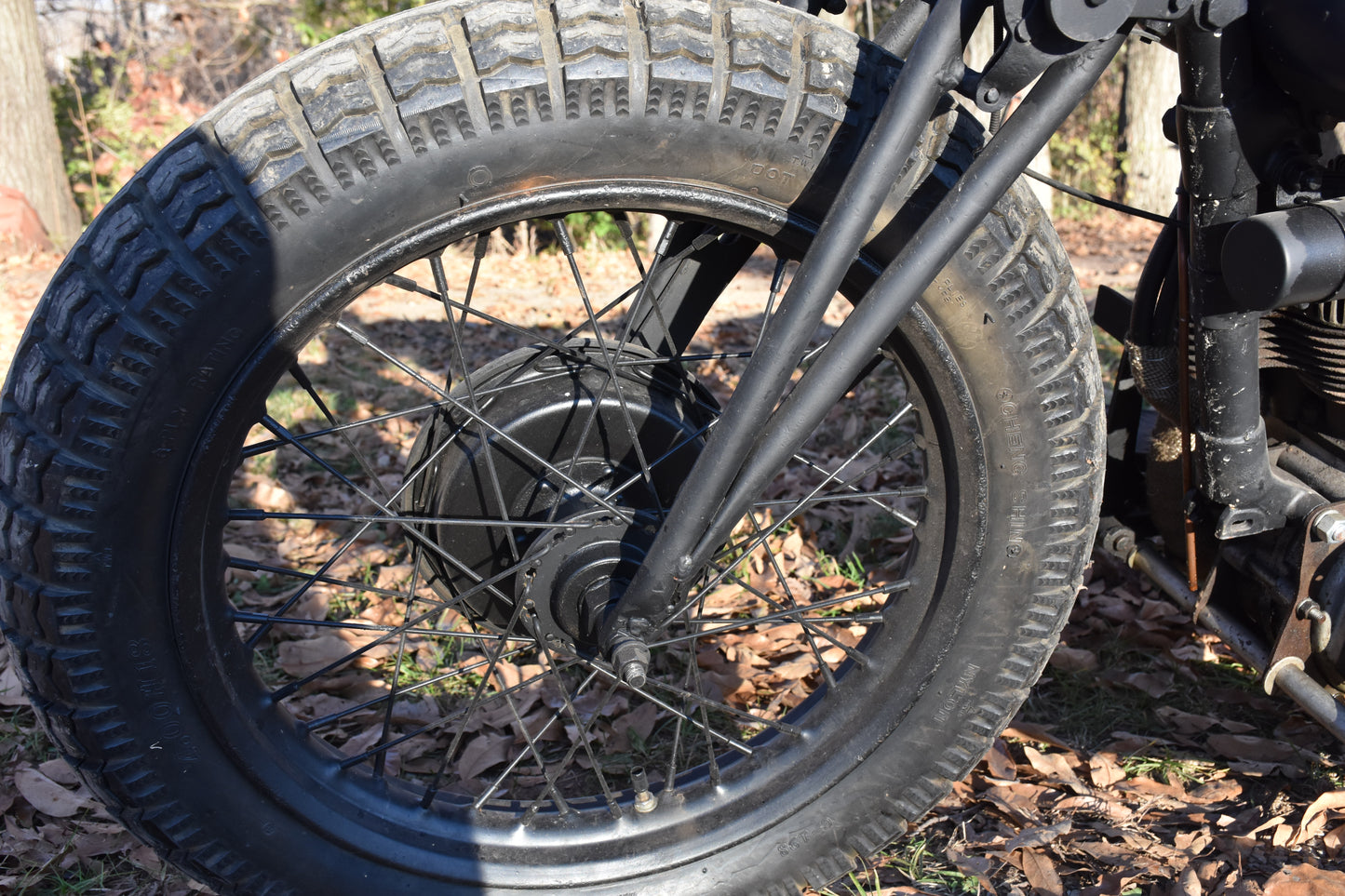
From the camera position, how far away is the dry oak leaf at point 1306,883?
1.80 meters

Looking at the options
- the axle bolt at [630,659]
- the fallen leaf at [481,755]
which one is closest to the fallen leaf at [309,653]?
the fallen leaf at [481,755]

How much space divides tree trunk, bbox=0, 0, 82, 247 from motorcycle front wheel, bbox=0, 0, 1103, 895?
6911 millimetres

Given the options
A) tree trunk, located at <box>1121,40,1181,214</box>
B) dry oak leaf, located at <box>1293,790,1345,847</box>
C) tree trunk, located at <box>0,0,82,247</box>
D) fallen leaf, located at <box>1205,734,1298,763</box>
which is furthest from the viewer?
tree trunk, located at <box>1121,40,1181,214</box>

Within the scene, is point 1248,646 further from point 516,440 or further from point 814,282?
point 516,440

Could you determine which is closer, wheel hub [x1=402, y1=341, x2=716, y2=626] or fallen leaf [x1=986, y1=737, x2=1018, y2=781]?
wheel hub [x1=402, y1=341, x2=716, y2=626]

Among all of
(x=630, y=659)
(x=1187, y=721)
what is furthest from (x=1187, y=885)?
(x=630, y=659)

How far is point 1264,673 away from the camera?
74.6 inches

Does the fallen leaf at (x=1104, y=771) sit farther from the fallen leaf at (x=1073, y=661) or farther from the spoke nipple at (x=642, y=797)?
the spoke nipple at (x=642, y=797)

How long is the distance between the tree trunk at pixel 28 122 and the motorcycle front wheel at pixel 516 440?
6.91 meters

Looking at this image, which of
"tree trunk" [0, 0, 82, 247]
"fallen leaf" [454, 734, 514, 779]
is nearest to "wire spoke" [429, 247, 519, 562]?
"fallen leaf" [454, 734, 514, 779]

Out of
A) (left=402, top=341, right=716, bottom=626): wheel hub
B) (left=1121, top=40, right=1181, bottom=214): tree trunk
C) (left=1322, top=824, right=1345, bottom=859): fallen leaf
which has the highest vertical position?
(left=1121, top=40, right=1181, bottom=214): tree trunk

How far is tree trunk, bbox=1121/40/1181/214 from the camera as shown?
29.7ft

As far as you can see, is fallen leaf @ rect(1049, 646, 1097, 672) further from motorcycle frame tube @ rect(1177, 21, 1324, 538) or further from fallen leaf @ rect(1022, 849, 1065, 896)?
motorcycle frame tube @ rect(1177, 21, 1324, 538)

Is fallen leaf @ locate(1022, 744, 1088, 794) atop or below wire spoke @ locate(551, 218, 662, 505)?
below
